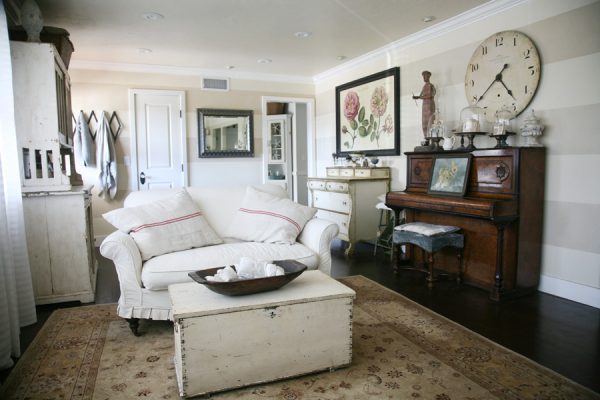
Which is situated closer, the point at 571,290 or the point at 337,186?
the point at 571,290

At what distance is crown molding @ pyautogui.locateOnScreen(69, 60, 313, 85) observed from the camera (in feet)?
17.9

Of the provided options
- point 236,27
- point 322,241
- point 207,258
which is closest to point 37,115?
point 207,258

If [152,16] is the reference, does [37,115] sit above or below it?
below

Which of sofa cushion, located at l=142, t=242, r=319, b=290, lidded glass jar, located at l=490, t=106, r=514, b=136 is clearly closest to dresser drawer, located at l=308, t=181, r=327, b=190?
lidded glass jar, located at l=490, t=106, r=514, b=136

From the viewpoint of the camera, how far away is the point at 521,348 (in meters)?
2.29

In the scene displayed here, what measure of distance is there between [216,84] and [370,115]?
7.97 feet

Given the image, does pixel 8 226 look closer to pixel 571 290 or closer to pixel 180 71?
pixel 571 290

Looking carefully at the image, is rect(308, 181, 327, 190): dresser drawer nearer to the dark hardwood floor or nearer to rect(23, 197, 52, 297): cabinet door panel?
the dark hardwood floor

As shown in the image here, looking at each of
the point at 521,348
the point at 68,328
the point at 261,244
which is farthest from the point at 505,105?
the point at 68,328

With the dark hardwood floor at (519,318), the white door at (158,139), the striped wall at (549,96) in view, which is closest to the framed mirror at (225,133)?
the white door at (158,139)

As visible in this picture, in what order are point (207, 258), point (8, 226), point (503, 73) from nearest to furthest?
point (8, 226) → point (207, 258) → point (503, 73)

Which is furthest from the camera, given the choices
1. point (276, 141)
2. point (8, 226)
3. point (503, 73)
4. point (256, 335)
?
point (276, 141)

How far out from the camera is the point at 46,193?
306 cm

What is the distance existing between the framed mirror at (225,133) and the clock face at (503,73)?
348 centimetres
